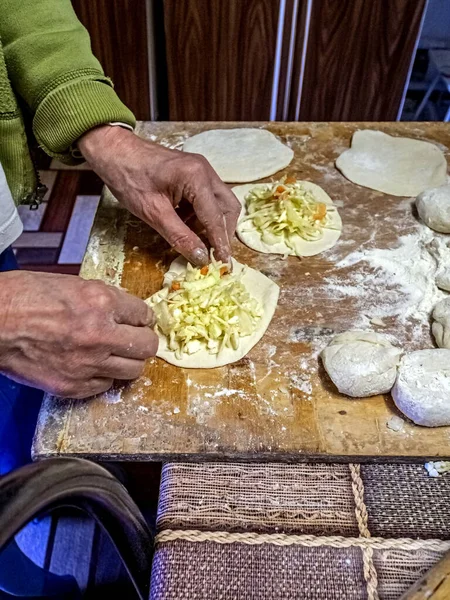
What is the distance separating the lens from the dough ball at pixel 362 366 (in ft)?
4.26

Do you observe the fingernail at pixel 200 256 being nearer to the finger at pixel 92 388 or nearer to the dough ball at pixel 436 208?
the finger at pixel 92 388

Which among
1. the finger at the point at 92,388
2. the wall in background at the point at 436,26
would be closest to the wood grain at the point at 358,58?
the wall in background at the point at 436,26

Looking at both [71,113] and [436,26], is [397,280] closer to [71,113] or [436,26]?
[71,113]

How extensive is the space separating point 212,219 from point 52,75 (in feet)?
1.90

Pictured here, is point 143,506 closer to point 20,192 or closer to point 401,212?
point 20,192

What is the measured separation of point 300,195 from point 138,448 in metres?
0.98

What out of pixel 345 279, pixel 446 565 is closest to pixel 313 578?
pixel 446 565

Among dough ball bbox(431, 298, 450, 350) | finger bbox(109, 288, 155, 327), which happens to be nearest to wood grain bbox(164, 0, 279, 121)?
dough ball bbox(431, 298, 450, 350)

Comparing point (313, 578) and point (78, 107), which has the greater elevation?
point (78, 107)

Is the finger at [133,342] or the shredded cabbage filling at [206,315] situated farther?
the shredded cabbage filling at [206,315]

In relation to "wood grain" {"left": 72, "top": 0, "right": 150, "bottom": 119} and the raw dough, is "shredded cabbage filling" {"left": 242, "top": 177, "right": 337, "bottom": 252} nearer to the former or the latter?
the raw dough

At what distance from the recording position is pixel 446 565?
86 cm

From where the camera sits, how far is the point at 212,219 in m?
1.57

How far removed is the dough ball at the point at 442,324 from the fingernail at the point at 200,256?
0.64 metres
